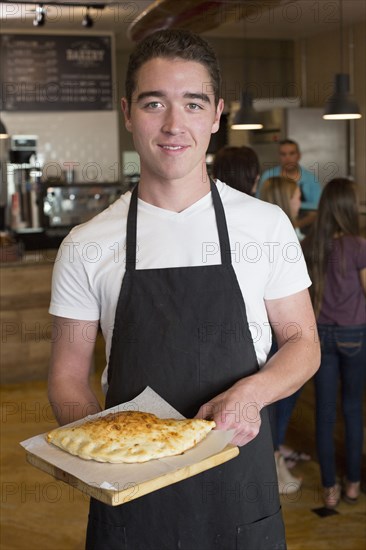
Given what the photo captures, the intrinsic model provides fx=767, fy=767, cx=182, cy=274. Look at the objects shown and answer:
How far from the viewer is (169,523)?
5.53ft

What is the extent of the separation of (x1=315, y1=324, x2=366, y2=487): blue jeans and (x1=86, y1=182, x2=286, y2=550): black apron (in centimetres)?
190

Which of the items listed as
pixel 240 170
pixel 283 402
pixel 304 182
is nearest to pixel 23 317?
pixel 304 182

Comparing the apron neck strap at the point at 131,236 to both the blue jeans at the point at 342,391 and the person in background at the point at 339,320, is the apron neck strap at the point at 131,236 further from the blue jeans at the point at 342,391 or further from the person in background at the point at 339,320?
the blue jeans at the point at 342,391

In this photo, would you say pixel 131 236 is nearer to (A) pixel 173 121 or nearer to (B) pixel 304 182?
(A) pixel 173 121

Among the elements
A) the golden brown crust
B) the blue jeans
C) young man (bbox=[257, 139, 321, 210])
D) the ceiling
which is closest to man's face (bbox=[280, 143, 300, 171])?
young man (bbox=[257, 139, 321, 210])

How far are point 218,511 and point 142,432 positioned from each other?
13.1 inches

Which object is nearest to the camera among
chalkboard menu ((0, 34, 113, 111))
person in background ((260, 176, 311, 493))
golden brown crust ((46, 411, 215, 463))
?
golden brown crust ((46, 411, 215, 463))

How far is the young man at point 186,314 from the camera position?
1667 millimetres

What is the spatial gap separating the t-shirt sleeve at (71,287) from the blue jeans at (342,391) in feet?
6.72

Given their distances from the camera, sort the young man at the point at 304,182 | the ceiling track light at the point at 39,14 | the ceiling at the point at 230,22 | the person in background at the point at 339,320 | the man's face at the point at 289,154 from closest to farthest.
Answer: the person in background at the point at 339,320 < the young man at the point at 304,182 < the man's face at the point at 289,154 < the ceiling track light at the point at 39,14 < the ceiling at the point at 230,22

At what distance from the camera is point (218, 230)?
1.71 m

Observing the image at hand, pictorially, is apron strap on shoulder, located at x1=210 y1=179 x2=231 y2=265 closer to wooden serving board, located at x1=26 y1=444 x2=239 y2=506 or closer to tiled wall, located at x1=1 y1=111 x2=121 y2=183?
wooden serving board, located at x1=26 y1=444 x2=239 y2=506

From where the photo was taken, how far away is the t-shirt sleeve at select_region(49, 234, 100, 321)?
5.47 feet

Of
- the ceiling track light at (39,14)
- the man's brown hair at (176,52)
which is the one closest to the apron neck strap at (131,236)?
the man's brown hair at (176,52)
